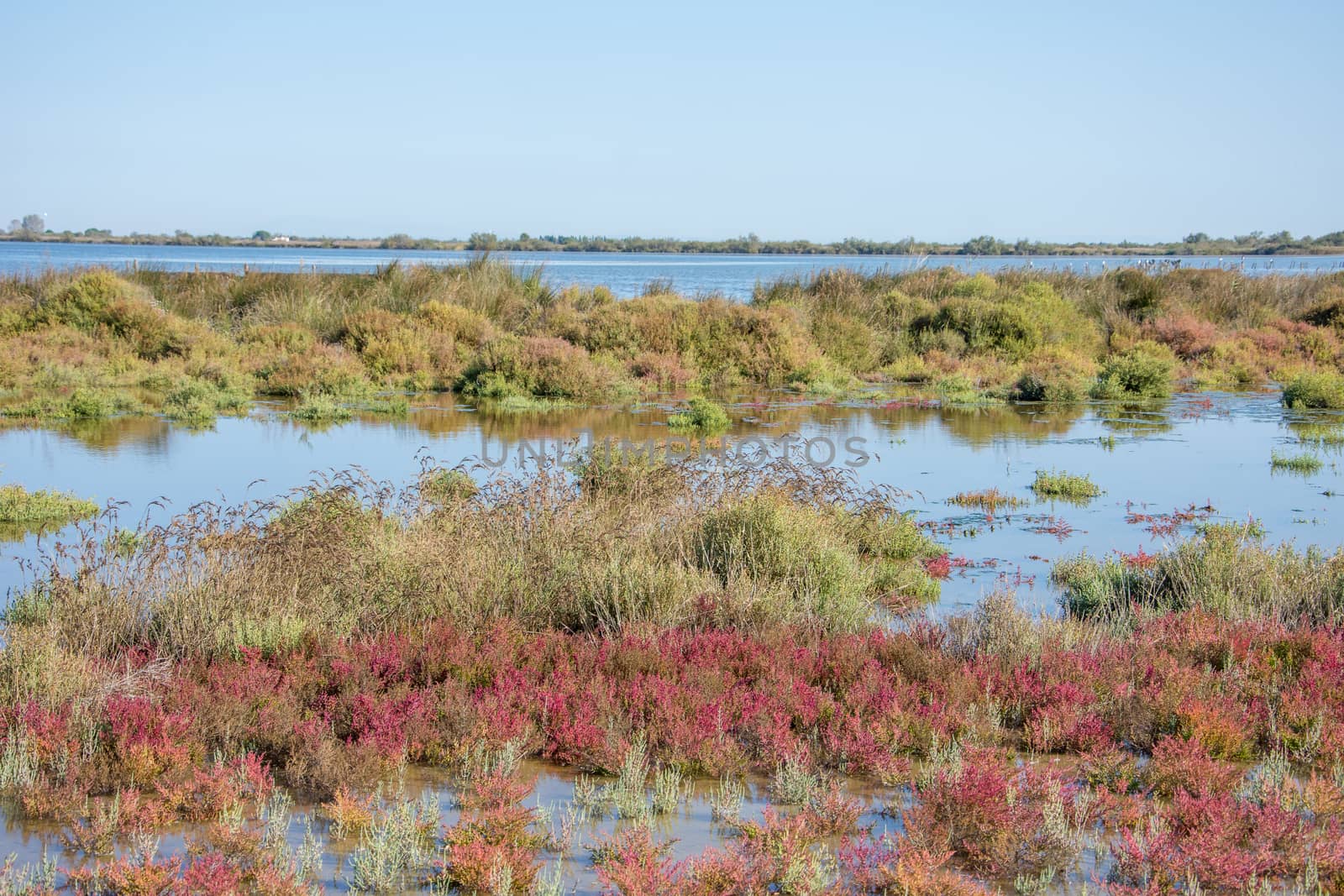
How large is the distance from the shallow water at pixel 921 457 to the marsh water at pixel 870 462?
5 cm

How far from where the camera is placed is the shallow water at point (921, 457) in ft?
37.3

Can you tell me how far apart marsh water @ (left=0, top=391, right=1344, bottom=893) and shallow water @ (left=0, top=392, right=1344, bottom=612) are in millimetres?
46

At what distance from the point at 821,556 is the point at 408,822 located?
4.44m

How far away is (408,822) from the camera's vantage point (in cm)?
499

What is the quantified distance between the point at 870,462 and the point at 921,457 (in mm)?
1129

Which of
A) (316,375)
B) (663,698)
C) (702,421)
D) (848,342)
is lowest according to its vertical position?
(702,421)

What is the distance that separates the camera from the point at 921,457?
16.2 metres

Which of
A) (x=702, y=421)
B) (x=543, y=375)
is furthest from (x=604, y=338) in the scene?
(x=702, y=421)

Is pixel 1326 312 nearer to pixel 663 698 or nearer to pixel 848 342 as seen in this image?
pixel 848 342

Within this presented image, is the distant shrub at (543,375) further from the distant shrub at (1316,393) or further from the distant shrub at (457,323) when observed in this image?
the distant shrub at (1316,393)

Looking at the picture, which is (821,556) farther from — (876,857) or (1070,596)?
(876,857)

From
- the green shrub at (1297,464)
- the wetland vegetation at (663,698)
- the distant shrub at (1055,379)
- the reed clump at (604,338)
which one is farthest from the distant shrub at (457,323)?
the green shrub at (1297,464)

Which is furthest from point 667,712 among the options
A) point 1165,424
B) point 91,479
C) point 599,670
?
point 1165,424

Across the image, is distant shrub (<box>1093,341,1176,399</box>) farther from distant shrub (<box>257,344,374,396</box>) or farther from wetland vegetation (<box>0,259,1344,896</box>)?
distant shrub (<box>257,344,374,396</box>)
